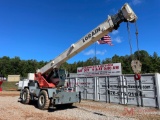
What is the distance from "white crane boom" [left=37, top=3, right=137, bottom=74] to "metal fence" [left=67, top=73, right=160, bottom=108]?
544 cm

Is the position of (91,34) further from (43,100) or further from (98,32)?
(43,100)

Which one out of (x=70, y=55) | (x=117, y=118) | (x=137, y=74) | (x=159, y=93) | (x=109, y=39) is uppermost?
Answer: (x=109, y=39)

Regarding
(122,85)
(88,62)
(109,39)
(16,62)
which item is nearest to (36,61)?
(16,62)

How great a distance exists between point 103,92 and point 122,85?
7.36ft

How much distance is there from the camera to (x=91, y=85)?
17.1 meters

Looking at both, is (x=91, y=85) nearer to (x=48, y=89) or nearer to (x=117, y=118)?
(x=48, y=89)

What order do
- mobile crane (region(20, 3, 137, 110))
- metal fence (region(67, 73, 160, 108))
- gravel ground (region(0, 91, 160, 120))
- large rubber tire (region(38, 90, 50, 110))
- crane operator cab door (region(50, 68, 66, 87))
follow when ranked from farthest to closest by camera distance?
metal fence (region(67, 73, 160, 108)) → crane operator cab door (region(50, 68, 66, 87)) → large rubber tire (region(38, 90, 50, 110)) → gravel ground (region(0, 91, 160, 120)) → mobile crane (region(20, 3, 137, 110))

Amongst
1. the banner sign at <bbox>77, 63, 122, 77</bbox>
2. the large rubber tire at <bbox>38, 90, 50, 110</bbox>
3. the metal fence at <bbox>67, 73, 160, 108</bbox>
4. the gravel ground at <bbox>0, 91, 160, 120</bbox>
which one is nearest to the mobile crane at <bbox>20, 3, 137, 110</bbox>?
the large rubber tire at <bbox>38, 90, 50, 110</bbox>

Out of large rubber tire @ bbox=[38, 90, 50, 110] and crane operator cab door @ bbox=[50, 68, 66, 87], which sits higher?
crane operator cab door @ bbox=[50, 68, 66, 87]

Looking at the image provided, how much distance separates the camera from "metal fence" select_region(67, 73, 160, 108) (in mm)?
12516

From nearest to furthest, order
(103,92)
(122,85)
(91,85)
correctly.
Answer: (122,85) < (103,92) < (91,85)

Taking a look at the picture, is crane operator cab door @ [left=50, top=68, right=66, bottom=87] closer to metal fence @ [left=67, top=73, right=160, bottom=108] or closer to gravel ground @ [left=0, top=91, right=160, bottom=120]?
gravel ground @ [left=0, top=91, right=160, bottom=120]

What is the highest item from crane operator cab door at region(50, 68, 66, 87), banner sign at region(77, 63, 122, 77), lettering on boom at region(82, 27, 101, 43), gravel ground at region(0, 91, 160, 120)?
lettering on boom at region(82, 27, 101, 43)

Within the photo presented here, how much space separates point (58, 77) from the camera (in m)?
12.5
